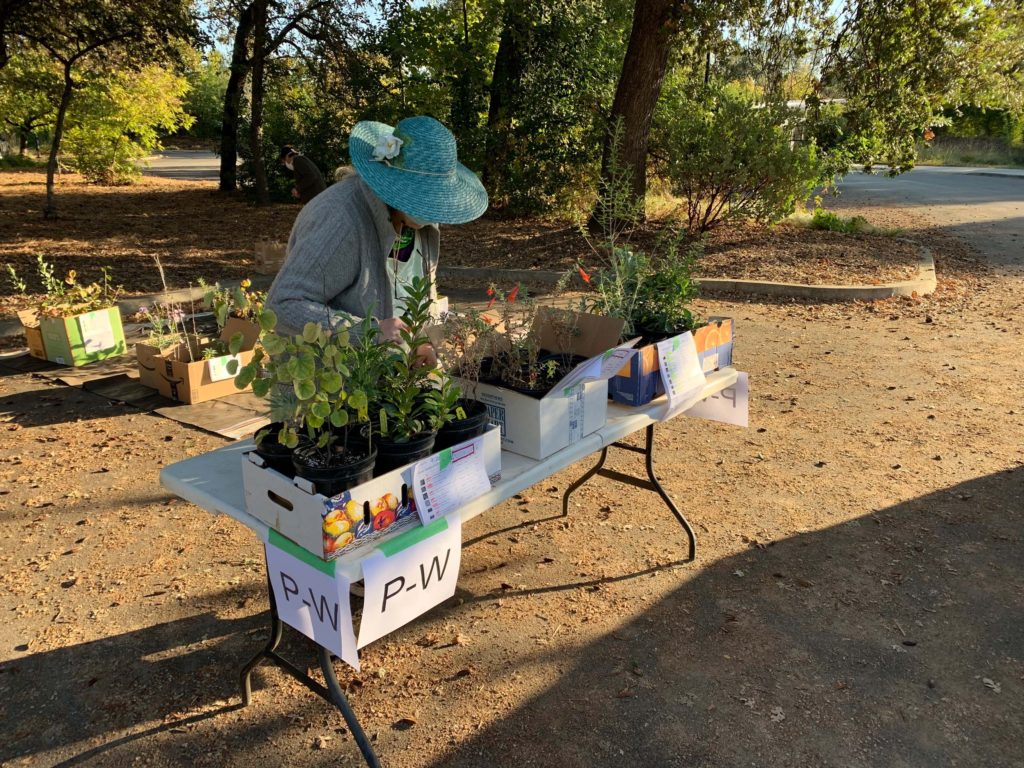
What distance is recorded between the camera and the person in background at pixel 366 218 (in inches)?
87.9

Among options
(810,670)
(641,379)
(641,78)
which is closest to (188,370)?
(641,379)

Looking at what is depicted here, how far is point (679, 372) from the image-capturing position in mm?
2689

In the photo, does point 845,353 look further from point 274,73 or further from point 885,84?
point 274,73

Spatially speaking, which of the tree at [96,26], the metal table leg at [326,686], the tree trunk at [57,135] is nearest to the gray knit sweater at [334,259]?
the metal table leg at [326,686]

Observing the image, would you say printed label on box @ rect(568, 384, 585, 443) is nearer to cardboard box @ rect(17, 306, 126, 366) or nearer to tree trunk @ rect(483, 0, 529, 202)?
cardboard box @ rect(17, 306, 126, 366)

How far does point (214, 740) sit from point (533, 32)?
38.3 feet

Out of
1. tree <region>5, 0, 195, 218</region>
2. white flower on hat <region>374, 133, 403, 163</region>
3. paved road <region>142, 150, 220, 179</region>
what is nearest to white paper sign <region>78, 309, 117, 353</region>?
white flower on hat <region>374, 133, 403, 163</region>

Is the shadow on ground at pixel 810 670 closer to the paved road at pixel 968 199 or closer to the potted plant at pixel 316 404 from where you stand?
the potted plant at pixel 316 404

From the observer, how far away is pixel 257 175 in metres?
14.9

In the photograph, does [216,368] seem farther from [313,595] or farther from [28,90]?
[28,90]

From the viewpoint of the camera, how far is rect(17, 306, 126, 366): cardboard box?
5.69 metres

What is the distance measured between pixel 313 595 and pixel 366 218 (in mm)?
1210

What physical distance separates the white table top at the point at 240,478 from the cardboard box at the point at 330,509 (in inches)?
1.4

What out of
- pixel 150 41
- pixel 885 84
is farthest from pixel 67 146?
pixel 885 84
